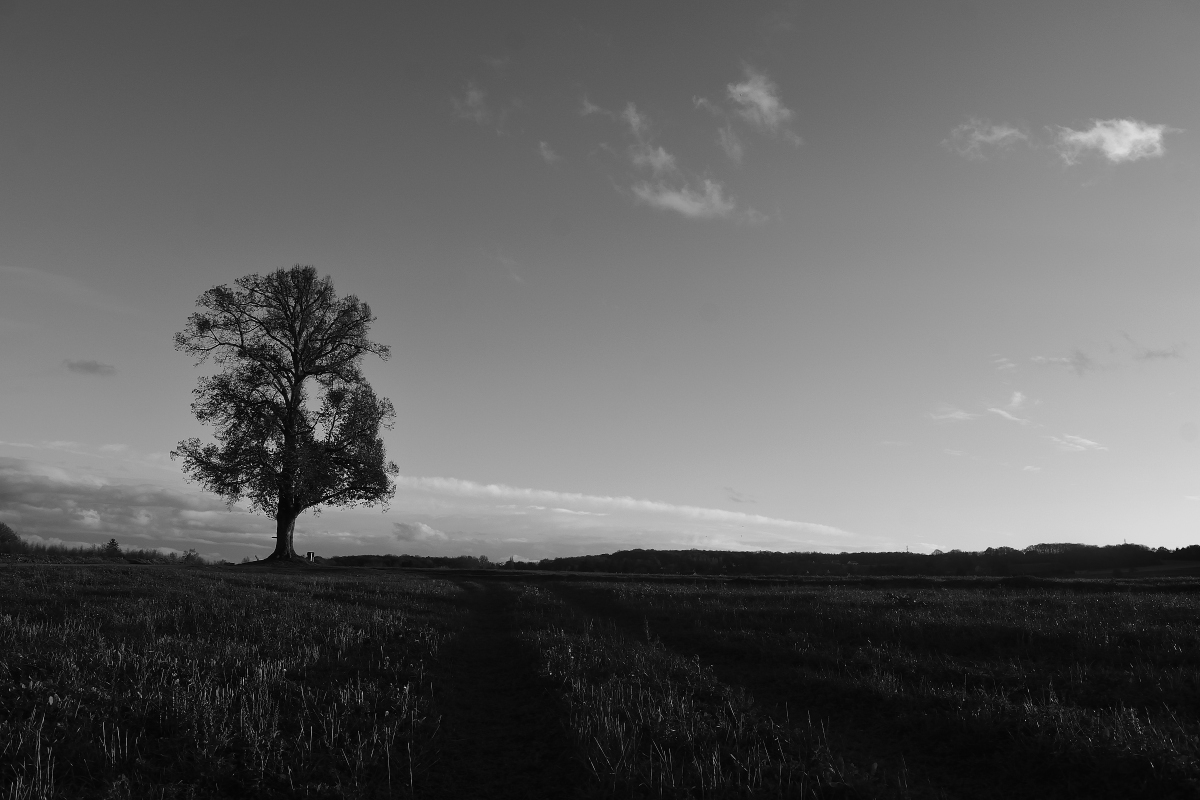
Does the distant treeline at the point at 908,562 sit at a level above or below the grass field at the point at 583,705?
below

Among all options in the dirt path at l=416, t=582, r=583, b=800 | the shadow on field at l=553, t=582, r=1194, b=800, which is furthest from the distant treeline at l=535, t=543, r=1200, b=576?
the shadow on field at l=553, t=582, r=1194, b=800

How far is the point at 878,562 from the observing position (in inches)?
2574

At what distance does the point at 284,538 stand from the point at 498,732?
41.1 metres

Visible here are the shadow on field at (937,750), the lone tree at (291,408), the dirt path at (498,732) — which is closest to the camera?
the shadow on field at (937,750)

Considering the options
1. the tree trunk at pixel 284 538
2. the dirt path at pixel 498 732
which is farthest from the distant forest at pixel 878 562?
the dirt path at pixel 498 732

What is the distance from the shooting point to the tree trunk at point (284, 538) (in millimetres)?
45188

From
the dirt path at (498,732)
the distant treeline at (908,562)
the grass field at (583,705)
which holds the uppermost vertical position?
the grass field at (583,705)

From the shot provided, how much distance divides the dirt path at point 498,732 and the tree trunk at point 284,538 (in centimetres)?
3461

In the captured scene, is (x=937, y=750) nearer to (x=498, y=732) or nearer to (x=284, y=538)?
(x=498, y=732)

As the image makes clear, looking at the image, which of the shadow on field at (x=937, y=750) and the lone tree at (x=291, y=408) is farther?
the lone tree at (x=291, y=408)

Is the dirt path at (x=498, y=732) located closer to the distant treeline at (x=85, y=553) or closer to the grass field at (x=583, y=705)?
the grass field at (x=583, y=705)

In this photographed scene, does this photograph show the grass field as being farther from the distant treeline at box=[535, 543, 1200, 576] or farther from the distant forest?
the distant treeline at box=[535, 543, 1200, 576]

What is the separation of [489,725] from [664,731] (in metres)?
2.38

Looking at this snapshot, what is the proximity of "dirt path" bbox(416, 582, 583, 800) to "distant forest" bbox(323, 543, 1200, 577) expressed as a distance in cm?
4212
